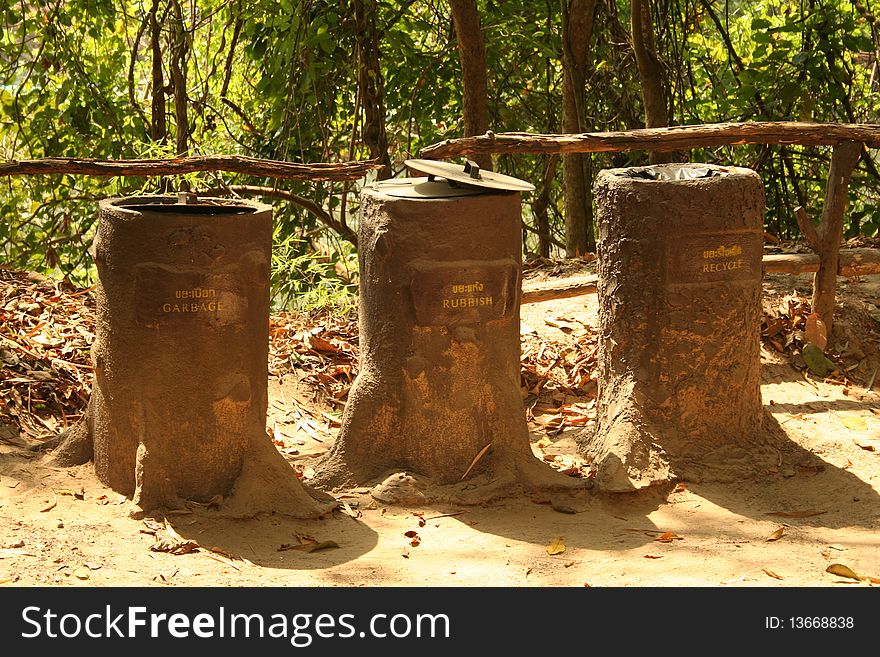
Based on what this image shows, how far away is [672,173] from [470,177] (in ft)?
3.45

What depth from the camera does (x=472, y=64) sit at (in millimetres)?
7328

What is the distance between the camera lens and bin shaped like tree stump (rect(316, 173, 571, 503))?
4273 mm

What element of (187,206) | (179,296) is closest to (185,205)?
(187,206)

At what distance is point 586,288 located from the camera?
5695mm

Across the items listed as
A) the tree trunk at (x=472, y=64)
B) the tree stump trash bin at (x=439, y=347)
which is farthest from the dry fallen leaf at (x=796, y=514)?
the tree trunk at (x=472, y=64)

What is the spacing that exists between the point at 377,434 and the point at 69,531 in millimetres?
1258

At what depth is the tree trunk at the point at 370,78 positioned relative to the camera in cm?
736

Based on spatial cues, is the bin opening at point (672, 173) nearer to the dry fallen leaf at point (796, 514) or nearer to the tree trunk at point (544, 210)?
the dry fallen leaf at point (796, 514)

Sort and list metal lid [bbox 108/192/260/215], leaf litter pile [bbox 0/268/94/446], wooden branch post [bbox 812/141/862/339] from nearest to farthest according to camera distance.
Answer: metal lid [bbox 108/192/260/215] < leaf litter pile [bbox 0/268/94/446] < wooden branch post [bbox 812/141/862/339]

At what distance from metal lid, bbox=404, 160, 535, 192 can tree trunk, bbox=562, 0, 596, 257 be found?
3688 mm

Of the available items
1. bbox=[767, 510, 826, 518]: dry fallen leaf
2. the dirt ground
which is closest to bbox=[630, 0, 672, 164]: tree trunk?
the dirt ground

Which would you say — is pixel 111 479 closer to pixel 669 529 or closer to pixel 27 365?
pixel 27 365

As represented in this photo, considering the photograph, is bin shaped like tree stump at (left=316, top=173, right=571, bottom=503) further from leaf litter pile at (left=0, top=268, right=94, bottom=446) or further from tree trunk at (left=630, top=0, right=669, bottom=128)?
tree trunk at (left=630, top=0, right=669, bottom=128)

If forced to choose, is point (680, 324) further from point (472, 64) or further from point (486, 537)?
point (472, 64)
